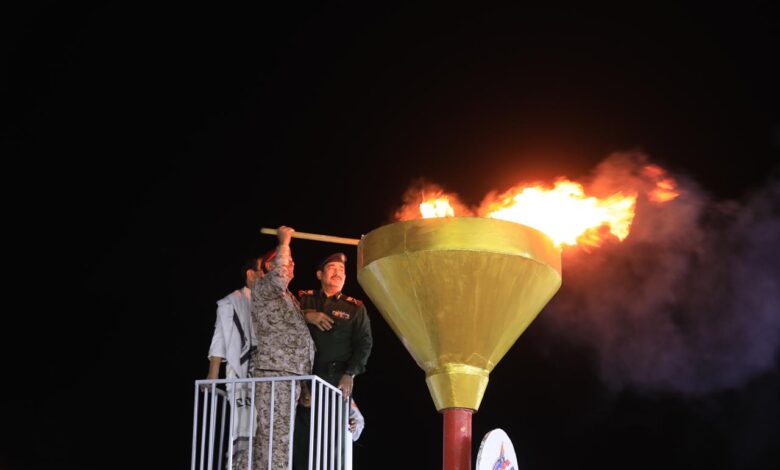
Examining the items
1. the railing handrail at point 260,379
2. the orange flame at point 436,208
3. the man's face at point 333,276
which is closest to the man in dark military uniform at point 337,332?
the man's face at point 333,276

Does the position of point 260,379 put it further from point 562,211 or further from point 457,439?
point 562,211

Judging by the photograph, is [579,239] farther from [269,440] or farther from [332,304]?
[269,440]

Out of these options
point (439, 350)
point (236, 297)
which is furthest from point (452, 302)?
point (236, 297)

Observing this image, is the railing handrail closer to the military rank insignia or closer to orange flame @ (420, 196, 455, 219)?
the military rank insignia

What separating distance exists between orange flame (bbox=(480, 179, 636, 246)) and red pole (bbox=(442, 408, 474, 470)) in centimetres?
186

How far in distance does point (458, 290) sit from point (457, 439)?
45.6 inches

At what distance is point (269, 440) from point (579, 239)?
3861 mm

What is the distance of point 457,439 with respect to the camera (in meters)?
8.28

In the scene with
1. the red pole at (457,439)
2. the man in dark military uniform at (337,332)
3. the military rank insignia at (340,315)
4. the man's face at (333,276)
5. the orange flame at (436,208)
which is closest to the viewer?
the red pole at (457,439)

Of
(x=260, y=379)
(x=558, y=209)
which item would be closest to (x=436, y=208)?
(x=558, y=209)

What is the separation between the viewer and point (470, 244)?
8.16 m

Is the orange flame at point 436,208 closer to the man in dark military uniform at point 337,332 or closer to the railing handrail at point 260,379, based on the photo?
the man in dark military uniform at point 337,332

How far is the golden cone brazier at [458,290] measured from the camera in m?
8.20

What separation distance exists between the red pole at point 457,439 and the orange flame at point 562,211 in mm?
1856
